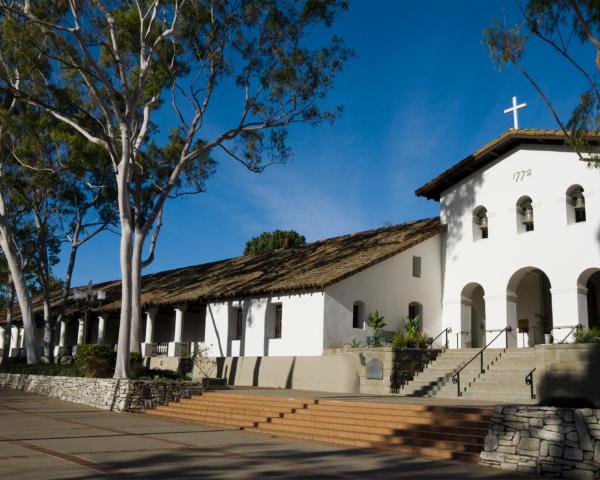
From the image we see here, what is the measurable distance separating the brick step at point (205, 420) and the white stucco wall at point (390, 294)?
6.41 metres

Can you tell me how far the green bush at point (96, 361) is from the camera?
69.7ft

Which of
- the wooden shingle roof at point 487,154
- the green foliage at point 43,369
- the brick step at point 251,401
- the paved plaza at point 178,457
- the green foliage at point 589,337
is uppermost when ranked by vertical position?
the wooden shingle roof at point 487,154

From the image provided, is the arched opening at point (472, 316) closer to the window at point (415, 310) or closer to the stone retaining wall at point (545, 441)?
the window at point (415, 310)

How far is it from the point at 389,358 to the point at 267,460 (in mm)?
9855

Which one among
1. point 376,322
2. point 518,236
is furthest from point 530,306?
point 376,322

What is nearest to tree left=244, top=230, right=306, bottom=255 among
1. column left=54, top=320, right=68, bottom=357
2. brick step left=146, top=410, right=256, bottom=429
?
column left=54, top=320, right=68, bottom=357

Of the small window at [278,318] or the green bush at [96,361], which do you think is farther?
the small window at [278,318]

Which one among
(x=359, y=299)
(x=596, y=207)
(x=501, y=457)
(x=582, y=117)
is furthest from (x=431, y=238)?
(x=501, y=457)

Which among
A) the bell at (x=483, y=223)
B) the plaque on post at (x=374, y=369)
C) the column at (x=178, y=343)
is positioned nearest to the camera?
the plaque on post at (x=374, y=369)

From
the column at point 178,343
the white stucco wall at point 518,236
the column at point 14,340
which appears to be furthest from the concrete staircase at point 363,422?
the column at point 14,340

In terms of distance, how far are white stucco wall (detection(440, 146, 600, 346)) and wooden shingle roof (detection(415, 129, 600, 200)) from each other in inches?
9.8

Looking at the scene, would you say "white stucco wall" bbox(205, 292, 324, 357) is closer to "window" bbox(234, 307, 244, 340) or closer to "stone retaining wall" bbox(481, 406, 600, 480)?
"window" bbox(234, 307, 244, 340)

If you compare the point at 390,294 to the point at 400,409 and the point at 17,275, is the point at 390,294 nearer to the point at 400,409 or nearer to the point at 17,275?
the point at 400,409

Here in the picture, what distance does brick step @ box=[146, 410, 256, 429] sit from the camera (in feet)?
49.7
